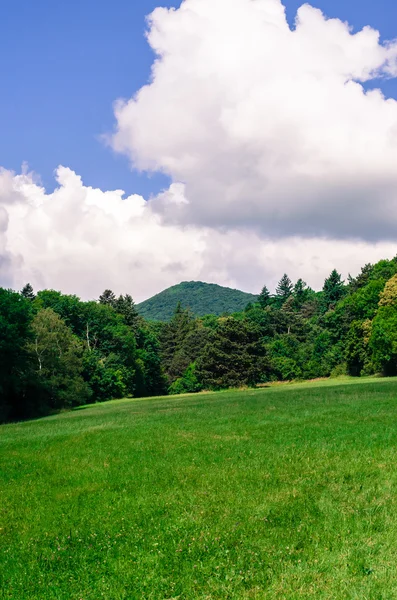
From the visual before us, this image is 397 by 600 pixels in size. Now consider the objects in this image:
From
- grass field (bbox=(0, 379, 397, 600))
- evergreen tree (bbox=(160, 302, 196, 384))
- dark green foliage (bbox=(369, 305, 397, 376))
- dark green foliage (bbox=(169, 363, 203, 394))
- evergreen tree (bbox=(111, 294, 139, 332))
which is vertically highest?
evergreen tree (bbox=(111, 294, 139, 332))

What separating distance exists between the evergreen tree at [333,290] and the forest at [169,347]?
0.30m

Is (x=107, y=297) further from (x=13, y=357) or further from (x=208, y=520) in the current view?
(x=208, y=520)

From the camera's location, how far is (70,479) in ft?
50.7

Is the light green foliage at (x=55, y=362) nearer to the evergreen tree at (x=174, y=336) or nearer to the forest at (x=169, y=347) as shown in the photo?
the forest at (x=169, y=347)

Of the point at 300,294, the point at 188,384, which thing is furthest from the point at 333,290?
the point at 188,384

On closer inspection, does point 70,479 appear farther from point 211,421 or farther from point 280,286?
point 280,286

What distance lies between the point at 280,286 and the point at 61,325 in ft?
392

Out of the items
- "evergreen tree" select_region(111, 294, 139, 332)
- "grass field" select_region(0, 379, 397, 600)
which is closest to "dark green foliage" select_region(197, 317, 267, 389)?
"evergreen tree" select_region(111, 294, 139, 332)

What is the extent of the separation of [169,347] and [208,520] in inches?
5081

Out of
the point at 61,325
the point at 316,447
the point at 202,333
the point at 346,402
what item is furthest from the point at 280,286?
the point at 316,447

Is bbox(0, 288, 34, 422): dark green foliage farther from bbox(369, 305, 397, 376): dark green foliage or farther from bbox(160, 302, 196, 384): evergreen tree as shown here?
bbox(160, 302, 196, 384): evergreen tree

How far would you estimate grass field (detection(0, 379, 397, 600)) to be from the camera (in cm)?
832

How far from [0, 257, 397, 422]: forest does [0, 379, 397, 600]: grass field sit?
1632 inches

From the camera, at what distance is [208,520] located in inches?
428
